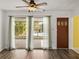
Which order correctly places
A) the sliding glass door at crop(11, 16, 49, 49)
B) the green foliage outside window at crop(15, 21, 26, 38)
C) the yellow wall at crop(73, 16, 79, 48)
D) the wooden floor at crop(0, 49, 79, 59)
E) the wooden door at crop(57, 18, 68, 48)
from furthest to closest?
the green foliage outside window at crop(15, 21, 26, 38), the wooden door at crop(57, 18, 68, 48), the sliding glass door at crop(11, 16, 49, 49), the yellow wall at crop(73, 16, 79, 48), the wooden floor at crop(0, 49, 79, 59)

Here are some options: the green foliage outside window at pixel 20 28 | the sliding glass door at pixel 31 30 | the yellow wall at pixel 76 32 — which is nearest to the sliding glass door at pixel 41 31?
the sliding glass door at pixel 31 30

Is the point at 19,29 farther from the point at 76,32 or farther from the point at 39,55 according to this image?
the point at 76,32

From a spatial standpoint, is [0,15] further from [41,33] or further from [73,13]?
[73,13]

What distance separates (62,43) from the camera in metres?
10.5

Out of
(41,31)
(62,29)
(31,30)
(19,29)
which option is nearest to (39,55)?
(31,30)

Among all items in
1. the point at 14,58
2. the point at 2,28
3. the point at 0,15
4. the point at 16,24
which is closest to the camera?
the point at 14,58

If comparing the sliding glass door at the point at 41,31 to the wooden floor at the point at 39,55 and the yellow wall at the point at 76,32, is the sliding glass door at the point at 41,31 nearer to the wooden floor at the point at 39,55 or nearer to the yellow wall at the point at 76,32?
the wooden floor at the point at 39,55

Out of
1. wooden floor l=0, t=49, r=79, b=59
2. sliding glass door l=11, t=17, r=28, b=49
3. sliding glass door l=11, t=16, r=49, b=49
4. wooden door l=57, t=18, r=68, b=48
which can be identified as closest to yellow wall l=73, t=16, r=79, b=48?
wooden door l=57, t=18, r=68, b=48

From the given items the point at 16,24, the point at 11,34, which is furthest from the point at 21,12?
the point at 11,34

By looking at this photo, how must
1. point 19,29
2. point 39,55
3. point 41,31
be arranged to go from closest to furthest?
point 39,55, point 41,31, point 19,29

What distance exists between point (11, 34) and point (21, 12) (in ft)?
5.11

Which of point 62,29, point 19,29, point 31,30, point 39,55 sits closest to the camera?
point 39,55

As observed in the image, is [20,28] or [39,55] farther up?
[20,28]

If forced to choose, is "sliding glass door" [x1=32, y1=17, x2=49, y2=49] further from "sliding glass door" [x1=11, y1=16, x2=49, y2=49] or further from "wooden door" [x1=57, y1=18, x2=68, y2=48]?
"wooden door" [x1=57, y1=18, x2=68, y2=48]
